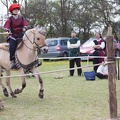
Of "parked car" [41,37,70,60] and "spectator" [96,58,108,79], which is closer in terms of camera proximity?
"spectator" [96,58,108,79]

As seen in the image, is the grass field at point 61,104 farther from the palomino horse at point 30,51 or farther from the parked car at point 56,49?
the parked car at point 56,49

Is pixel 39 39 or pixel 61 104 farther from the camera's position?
pixel 39 39

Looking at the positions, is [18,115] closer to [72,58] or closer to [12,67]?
[12,67]

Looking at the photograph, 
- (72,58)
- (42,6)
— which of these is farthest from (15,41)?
(42,6)

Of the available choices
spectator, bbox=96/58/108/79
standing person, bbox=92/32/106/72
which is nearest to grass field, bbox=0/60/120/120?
spectator, bbox=96/58/108/79

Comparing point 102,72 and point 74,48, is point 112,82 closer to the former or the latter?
point 102,72

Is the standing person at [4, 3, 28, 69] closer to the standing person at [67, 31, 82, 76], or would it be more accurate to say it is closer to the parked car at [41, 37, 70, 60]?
the standing person at [67, 31, 82, 76]

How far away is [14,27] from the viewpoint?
8180 millimetres

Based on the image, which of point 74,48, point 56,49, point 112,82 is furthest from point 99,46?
point 56,49

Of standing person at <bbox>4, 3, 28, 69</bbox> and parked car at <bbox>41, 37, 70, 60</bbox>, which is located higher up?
standing person at <bbox>4, 3, 28, 69</bbox>

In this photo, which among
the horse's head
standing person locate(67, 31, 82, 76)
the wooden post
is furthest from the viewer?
standing person locate(67, 31, 82, 76)

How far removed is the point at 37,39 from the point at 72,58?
17.9 ft

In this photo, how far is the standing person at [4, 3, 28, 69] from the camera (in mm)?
8070

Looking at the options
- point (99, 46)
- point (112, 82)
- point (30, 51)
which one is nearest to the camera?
point (112, 82)
